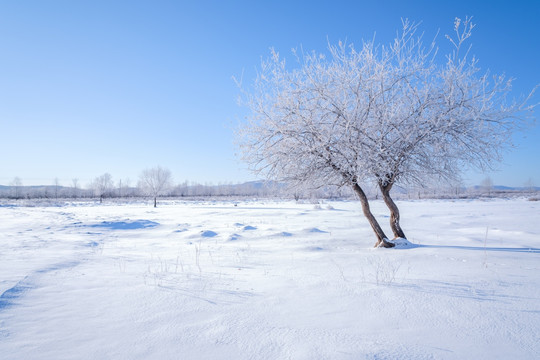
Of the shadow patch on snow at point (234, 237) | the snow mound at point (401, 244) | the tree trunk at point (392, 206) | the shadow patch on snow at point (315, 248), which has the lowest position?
the shadow patch on snow at point (234, 237)

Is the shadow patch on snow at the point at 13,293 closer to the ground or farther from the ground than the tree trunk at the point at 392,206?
closer to the ground

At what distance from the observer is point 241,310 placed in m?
3.61

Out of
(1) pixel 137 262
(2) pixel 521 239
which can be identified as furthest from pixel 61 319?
(2) pixel 521 239

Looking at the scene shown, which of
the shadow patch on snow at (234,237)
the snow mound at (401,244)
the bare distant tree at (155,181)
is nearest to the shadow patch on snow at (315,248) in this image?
the snow mound at (401,244)

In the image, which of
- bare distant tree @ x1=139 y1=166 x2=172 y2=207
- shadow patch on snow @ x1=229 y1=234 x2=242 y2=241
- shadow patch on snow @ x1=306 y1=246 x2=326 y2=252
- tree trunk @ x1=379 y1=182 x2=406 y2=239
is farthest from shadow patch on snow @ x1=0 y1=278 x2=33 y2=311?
bare distant tree @ x1=139 y1=166 x2=172 y2=207

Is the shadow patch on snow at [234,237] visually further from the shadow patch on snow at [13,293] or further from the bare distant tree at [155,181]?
the bare distant tree at [155,181]

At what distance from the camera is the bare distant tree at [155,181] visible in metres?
51.2

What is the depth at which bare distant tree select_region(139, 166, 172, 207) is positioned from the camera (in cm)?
5125

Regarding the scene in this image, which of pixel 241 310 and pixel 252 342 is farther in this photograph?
pixel 241 310

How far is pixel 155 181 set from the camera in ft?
168

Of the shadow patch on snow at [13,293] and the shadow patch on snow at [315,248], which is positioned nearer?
the shadow patch on snow at [13,293]

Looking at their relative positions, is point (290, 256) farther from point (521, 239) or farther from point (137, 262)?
point (521, 239)

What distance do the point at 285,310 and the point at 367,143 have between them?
5.14 m

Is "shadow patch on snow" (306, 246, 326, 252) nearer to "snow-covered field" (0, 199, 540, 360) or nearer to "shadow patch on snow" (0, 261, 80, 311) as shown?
"snow-covered field" (0, 199, 540, 360)
